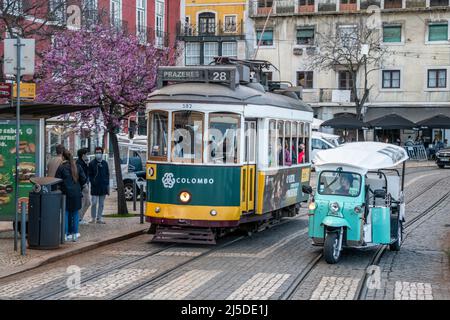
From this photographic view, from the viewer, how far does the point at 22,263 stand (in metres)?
13.0

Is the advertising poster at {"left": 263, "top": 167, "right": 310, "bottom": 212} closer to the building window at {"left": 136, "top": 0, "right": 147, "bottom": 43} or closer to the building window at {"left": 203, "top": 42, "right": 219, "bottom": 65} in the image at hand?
the building window at {"left": 136, "top": 0, "right": 147, "bottom": 43}

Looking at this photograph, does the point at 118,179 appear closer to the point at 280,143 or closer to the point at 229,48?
the point at 280,143

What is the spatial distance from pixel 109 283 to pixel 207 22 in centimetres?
5018

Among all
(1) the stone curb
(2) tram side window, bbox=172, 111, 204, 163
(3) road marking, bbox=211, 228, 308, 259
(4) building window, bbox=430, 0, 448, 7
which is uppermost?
(4) building window, bbox=430, 0, 448, 7

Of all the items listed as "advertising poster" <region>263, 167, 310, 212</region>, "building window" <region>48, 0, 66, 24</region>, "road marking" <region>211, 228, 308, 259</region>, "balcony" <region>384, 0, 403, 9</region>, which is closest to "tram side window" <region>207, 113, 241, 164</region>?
"advertising poster" <region>263, 167, 310, 212</region>

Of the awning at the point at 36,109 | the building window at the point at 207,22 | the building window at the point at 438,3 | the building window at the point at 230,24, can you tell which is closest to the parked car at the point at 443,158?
the building window at the point at 438,3

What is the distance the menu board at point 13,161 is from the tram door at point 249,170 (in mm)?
3945

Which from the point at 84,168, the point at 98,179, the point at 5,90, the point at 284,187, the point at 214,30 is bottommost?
the point at 284,187

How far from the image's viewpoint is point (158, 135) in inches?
617

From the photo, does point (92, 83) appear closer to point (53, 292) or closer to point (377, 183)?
point (377, 183)

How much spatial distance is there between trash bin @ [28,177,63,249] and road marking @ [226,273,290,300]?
3.85 m

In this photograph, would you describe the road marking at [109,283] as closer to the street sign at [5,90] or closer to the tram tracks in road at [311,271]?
the tram tracks in road at [311,271]

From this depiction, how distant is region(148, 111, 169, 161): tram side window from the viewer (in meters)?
15.5

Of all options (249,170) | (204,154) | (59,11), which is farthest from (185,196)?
(59,11)
